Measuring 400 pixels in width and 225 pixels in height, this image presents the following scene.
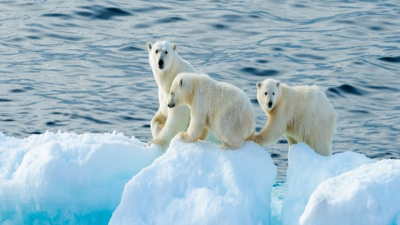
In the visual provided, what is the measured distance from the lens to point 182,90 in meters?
7.68

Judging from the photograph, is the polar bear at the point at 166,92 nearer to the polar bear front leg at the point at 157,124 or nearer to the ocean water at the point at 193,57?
the polar bear front leg at the point at 157,124

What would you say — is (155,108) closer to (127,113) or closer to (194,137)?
(127,113)

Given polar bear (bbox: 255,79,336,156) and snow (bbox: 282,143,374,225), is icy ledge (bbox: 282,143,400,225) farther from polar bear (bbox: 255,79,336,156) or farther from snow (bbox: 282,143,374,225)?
polar bear (bbox: 255,79,336,156)

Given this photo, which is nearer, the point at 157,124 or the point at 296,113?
the point at 296,113

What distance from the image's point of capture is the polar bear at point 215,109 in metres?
7.60

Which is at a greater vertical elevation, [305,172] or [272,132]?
[272,132]

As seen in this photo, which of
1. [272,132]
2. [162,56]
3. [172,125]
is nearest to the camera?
[272,132]

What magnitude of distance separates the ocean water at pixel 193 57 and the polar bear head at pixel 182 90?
4.55 metres

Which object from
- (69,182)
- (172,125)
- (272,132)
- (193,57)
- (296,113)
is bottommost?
(193,57)

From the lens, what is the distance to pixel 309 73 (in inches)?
660

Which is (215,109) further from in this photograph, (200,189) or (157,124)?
(157,124)

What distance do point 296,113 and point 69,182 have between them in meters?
2.09

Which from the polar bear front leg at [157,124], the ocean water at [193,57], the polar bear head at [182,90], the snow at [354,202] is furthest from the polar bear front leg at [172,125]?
the ocean water at [193,57]

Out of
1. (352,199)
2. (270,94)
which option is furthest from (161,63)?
(352,199)
